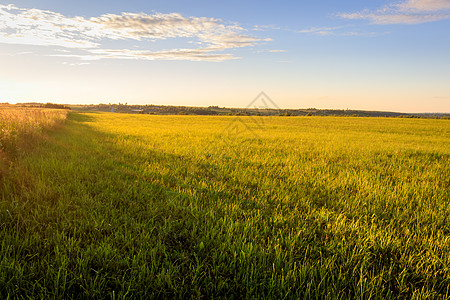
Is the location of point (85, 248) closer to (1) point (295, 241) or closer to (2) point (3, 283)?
(2) point (3, 283)

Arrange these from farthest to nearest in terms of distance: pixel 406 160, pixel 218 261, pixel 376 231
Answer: pixel 406 160 < pixel 376 231 < pixel 218 261

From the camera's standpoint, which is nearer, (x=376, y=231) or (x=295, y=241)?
(x=295, y=241)

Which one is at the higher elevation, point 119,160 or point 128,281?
point 119,160

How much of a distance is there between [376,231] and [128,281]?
283 cm

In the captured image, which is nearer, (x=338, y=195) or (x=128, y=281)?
(x=128, y=281)

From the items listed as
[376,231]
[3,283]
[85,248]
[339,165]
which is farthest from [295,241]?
[339,165]

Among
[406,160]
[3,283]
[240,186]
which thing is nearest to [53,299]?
[3,283]

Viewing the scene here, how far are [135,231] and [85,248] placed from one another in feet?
1.58

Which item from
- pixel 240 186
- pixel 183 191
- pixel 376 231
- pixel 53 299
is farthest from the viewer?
pixel 240 186

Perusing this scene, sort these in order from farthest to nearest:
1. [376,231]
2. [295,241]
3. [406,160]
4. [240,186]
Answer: [406,160] → [240,186] → [376,231] → [295,241]

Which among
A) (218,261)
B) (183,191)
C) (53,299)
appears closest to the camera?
(53,299)

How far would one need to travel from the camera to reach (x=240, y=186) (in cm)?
416

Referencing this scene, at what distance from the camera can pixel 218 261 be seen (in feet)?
6.87

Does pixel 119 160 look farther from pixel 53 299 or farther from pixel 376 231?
pixel 376 231
